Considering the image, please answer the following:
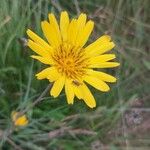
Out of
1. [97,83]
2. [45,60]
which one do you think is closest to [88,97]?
[97,83]

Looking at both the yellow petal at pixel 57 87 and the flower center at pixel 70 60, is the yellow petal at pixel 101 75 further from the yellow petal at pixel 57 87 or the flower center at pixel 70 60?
the yellow petal at pixel 57 87

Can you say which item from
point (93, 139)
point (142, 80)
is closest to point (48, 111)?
point (93, 139)

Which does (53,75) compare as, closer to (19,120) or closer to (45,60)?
(45,60)

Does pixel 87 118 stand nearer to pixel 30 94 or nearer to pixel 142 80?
A: pixel 30 94

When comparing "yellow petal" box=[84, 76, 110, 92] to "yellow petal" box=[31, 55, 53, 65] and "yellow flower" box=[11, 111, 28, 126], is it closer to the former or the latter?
"yellow petal" box=[31, 55, 53, 65]

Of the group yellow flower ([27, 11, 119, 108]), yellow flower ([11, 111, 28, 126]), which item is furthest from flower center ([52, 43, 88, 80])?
yellow flower ([11, 111, 28, 126])

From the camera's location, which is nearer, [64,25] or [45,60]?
[45,60]

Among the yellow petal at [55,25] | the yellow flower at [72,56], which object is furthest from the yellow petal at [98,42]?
the yellow petal at [55,25]
